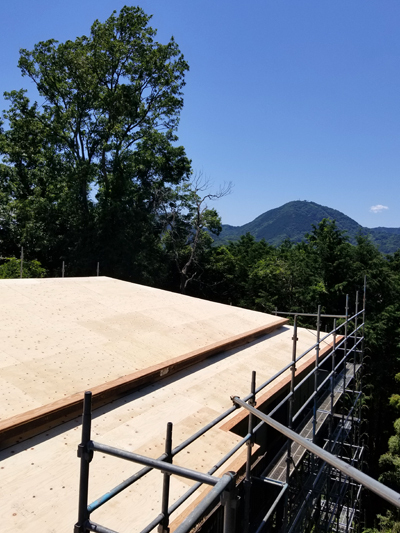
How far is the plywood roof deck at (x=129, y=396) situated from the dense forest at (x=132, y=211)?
9990mm

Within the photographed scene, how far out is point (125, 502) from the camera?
3.03m

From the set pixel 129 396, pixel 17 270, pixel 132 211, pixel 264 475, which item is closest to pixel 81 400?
pixel 129 396

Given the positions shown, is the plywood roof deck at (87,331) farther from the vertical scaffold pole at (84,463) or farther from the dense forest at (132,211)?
the dense forest at (132,211)

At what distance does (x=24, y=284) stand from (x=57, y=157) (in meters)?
14.5

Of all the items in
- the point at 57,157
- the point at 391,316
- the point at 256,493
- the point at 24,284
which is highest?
the point at 57,157

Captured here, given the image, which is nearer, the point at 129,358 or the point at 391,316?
the point at 129,358

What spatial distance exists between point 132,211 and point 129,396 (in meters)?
16.1

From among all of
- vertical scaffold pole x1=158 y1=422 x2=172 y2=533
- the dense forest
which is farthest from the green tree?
vertical scaffold pole x1=158 y1=422 x2=172 y2=533

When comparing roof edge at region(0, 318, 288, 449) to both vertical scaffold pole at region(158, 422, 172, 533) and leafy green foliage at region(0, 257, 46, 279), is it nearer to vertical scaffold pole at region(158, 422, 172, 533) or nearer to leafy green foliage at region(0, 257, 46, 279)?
vertical scaffold pole at region(158, 422, 172, 533)

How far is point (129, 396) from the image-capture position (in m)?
4.91

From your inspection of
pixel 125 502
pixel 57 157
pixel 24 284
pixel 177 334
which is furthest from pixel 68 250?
pixel 125 502

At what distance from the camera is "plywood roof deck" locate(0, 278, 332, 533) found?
2947 mm

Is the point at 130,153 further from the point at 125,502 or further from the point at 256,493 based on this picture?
the point at 125,502

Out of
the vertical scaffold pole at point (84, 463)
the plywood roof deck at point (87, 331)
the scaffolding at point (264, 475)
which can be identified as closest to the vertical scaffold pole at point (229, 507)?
the scaffolding at point (264, 475)
